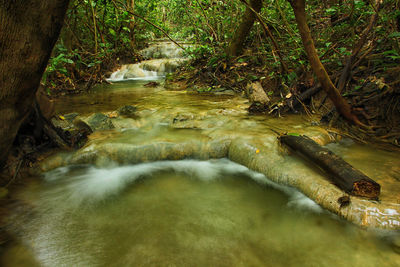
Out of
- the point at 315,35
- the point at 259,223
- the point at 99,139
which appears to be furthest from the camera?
the point at 315,35

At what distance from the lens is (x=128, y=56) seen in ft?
36.2

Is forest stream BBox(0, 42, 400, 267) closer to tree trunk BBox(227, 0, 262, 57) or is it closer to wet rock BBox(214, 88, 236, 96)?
wet rock BBox(214, 88, 236, 96)

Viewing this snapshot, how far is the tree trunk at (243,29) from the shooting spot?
17.3 feet

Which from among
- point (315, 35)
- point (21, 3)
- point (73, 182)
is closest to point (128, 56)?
Result: point (315, 35)

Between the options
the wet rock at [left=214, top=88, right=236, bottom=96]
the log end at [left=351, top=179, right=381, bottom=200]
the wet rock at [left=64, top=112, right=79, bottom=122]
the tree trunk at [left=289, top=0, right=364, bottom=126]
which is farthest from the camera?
the wet rock at [left=214, top=88, right=236, bottom=96]

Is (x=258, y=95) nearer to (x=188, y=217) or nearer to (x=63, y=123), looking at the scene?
(x=188, y=217)

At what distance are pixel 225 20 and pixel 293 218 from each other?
624cm

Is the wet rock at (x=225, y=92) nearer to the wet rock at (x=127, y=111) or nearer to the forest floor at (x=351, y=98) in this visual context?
the forest floor at (x=351, y=98)

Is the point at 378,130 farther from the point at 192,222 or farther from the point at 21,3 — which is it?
the point at 21,3

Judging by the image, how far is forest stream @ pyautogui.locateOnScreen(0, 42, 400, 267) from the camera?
166cm

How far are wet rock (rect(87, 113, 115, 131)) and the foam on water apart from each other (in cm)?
92

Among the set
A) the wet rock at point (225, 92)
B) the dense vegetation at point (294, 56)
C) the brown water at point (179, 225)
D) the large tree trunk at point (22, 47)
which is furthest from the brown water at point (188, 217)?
the wet rock at point (225, 92)

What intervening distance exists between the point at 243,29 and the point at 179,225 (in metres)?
5.51

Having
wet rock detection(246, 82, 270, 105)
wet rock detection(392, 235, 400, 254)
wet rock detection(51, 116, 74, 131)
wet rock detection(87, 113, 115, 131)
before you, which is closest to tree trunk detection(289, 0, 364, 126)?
wet rock detection(246, 82, 270, 105)
